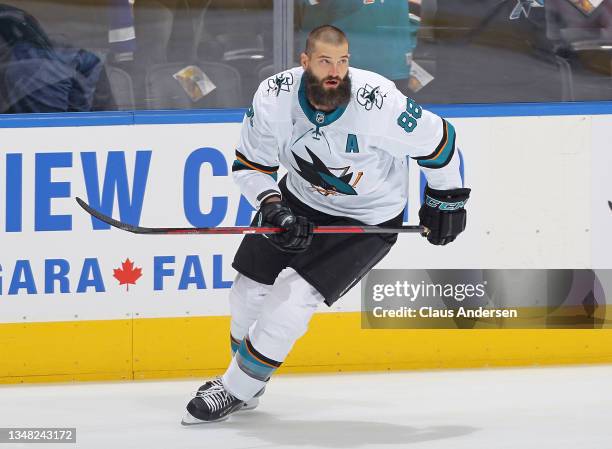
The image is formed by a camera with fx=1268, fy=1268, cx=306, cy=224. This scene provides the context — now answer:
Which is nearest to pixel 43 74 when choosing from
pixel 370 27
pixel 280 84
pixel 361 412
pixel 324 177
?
pixel 370 27

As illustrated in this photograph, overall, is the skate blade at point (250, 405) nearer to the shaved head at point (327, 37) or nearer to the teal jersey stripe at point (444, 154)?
the teal jersey stripe at point (444, 154)

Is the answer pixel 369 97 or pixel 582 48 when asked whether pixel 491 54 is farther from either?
pixel 369 97

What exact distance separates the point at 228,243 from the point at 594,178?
133 centimetres

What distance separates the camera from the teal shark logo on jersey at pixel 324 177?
11.4 feet

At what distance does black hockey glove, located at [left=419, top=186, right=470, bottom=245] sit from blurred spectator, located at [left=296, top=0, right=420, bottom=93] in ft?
3.43

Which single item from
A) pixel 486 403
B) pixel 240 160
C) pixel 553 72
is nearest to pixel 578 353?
pixel 486 403

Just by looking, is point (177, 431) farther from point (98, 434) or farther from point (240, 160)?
point (240, 160)

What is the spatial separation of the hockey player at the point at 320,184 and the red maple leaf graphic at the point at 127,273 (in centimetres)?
81

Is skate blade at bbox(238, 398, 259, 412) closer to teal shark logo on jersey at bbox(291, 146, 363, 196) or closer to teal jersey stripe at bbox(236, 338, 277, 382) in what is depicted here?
teal jersey stripe at bbox(236, 338, 277, 382)

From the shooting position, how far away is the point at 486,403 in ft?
13.1

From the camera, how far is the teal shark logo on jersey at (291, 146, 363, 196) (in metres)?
3.49

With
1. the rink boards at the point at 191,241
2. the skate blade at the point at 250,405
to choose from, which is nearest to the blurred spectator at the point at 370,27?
the rink boards at the point at 191,241

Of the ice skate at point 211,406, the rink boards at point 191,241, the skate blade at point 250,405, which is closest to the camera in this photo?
the ice skate at point 211,406

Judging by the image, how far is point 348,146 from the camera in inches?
135
